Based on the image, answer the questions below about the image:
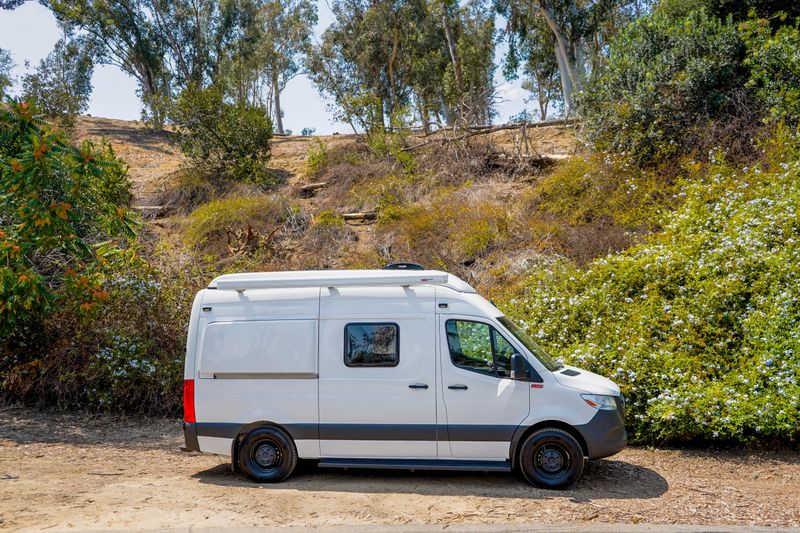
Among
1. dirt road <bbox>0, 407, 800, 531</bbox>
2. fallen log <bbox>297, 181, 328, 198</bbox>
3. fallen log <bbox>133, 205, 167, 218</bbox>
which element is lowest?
dirt road <bbox>0, 407, 800, 531</bbox>

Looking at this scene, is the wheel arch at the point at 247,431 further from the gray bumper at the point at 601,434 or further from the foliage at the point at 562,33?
the foliage at the point at 562,33

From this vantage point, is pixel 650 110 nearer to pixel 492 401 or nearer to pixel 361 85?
pixel 492 401

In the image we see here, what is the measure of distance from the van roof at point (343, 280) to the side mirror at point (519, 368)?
3.24 feet

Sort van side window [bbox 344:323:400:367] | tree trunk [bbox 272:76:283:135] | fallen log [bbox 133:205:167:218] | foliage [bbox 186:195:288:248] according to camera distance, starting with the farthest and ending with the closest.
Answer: tree trunk [bbox 272:76:283:135] → fallen log [bbox 133:205:167:218] → foliage [bbox 186:195:288:248] → van side window [bbox 344:323:400:367]

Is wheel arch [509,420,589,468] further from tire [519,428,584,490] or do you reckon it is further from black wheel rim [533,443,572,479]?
black wheel rim [533,443,572,479]

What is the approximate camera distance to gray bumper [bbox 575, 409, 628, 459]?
6.95 metres

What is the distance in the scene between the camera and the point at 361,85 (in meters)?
33.8

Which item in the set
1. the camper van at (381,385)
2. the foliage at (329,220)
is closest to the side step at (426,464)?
the camper van at (381,385)

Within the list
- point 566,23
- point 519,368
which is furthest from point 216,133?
point 519,368

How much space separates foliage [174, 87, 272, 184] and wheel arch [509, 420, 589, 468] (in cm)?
1806

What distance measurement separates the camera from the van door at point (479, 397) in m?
7.00

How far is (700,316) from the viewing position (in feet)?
32.2

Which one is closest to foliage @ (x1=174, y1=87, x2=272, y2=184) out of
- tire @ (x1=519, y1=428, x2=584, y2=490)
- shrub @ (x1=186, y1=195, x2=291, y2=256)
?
shrub @ (x1=186, y1=195, x2=291, y2=256)

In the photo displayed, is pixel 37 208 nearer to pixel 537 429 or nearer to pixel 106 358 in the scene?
pixel 106 358
